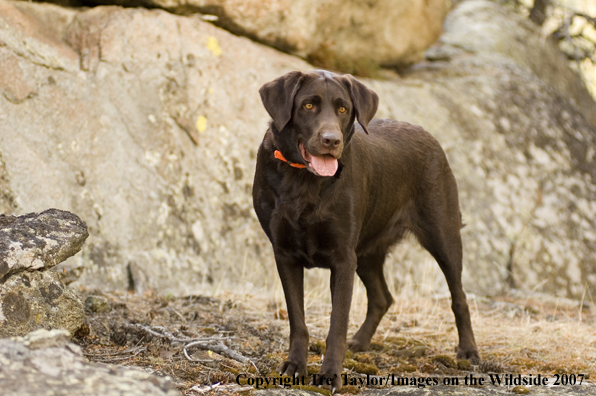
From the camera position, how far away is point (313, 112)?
13.1 feet

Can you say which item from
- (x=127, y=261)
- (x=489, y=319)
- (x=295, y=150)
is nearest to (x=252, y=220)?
(x=127, y=261)

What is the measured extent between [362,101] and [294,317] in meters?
1.38

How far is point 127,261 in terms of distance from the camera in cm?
613

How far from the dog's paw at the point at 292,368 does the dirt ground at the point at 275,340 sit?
0.29 feet

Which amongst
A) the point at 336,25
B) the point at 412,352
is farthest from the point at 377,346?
the point at 336,25

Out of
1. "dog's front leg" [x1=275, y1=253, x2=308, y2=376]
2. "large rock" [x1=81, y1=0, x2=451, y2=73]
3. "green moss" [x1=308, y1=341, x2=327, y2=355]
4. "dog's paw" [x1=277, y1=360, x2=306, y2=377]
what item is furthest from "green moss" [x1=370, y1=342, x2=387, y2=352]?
"large rock" [x1=81, y1=0, x2=451, y2=73]

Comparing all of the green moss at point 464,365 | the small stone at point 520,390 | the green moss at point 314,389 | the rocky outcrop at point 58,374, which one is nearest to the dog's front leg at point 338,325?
the green moss at point 314,389

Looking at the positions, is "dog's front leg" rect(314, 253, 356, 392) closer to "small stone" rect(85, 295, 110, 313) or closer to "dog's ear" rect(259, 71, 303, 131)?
"dog's ear" rect(259, 71, 303, 131)

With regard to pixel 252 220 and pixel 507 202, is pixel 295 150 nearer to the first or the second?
pixel 252 220

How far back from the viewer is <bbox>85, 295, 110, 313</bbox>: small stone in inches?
188

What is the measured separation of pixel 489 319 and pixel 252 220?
2.54m

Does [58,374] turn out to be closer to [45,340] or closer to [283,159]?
[45,340]

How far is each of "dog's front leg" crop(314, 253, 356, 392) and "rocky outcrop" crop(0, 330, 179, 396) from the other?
5.06 feet

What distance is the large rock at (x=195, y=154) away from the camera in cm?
623
